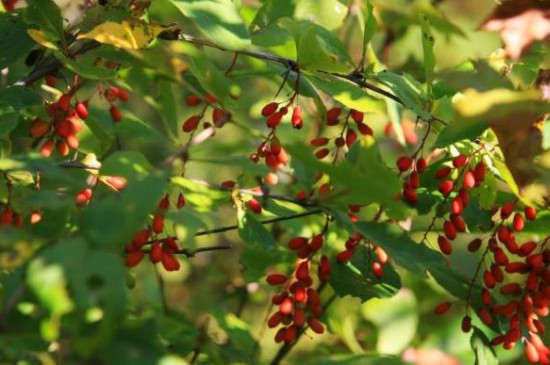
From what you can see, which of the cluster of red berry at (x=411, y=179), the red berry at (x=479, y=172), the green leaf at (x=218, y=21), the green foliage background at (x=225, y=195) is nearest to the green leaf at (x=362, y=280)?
the green foliage background at (x=225, y=195)

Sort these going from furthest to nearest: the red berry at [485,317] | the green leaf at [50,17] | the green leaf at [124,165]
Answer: the red berry at [485,317], the green leaf at [50,17], the green leaf at [124,165]

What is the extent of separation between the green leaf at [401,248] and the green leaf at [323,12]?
1.73 feet

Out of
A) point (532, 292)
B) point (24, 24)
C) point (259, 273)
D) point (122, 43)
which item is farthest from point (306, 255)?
point (24, 24)

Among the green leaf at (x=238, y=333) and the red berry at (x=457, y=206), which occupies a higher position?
the red berry at (x=457, y=206)

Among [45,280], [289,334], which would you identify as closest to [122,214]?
[45,280]

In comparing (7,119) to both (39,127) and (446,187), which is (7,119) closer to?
(39,127)

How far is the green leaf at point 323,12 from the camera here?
1589mm

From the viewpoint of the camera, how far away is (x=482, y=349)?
4.92ft

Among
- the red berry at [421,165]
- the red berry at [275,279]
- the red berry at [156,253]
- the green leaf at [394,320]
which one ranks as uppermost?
the red berry at [156,253]

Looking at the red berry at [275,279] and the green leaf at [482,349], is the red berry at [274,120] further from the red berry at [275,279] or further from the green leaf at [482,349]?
the green leaf at [482,349]

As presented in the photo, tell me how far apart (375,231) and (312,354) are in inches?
30.1

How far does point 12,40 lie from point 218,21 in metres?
0.37

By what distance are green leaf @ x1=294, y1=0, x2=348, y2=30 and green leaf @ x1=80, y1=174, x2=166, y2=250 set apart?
2.62 ft

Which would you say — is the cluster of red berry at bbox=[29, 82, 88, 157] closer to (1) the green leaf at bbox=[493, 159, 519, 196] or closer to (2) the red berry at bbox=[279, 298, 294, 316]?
(2) the red berry at bbox=[279, 298, 294, 316]
